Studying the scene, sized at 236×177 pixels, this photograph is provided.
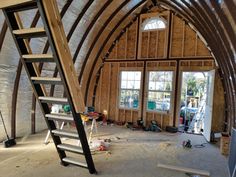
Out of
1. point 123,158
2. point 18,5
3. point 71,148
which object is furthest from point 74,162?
point 18,5

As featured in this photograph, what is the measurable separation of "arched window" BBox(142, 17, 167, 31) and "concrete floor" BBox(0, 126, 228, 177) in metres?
4.25

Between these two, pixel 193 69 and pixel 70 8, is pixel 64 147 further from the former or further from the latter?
pixel 193 69

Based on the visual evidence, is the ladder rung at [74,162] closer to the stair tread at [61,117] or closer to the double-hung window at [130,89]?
the stair tread at [61,117]

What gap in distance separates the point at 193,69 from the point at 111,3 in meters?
3.65

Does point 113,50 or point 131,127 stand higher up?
point 113,50

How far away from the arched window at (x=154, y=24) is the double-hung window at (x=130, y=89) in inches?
71.8

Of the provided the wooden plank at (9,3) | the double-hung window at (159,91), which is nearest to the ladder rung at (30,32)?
the wooden plank at (9,3)

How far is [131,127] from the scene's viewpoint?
302 inches

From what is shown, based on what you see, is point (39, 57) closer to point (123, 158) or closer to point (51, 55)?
point (51, 55)

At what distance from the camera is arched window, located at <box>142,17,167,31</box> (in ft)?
25.5

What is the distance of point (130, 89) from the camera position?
838 cm

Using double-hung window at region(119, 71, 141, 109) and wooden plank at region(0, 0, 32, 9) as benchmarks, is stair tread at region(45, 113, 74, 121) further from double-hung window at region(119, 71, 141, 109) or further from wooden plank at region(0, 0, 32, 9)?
double-hung window at region(119, 71, 141, 109)

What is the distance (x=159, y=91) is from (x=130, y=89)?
48.4 inches

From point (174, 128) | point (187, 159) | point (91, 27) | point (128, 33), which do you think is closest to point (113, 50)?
point (128, 33)
